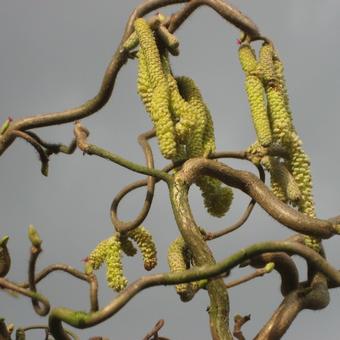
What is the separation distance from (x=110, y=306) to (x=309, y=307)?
2.23 ft

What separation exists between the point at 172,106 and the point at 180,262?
351 millimetres

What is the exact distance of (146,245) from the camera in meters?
2.19

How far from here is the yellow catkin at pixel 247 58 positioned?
204cm

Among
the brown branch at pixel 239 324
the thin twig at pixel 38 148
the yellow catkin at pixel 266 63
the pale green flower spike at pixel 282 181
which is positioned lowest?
the brown branch at pixel 239 324

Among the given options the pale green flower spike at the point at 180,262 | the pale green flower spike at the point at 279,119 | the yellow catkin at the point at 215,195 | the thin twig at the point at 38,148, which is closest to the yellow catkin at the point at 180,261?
the pale green flower spike at the point at 180,262

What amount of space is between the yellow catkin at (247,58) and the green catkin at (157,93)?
0.22 m

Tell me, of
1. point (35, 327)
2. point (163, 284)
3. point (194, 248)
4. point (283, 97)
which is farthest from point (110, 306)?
point (35, 327)

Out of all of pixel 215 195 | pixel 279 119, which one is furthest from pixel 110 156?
pixel 279 119

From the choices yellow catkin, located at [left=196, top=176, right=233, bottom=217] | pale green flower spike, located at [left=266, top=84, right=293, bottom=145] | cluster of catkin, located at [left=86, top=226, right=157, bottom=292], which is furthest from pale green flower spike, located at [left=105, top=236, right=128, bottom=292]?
pale green flower spike, located at [left=266, top=84, right=293, bottom=145]

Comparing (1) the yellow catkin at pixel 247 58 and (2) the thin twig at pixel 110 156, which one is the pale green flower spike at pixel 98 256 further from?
(1) the yellow catkin at pixel 247 58

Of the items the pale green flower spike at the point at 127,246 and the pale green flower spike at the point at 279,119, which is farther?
the pale green flower spike at the point at 127,246

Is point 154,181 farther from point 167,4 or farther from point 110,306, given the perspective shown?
point 110,306

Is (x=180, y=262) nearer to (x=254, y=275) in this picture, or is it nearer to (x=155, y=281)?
(x=254, y=275)

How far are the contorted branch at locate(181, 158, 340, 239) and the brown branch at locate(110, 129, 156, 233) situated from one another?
0.24 meters
